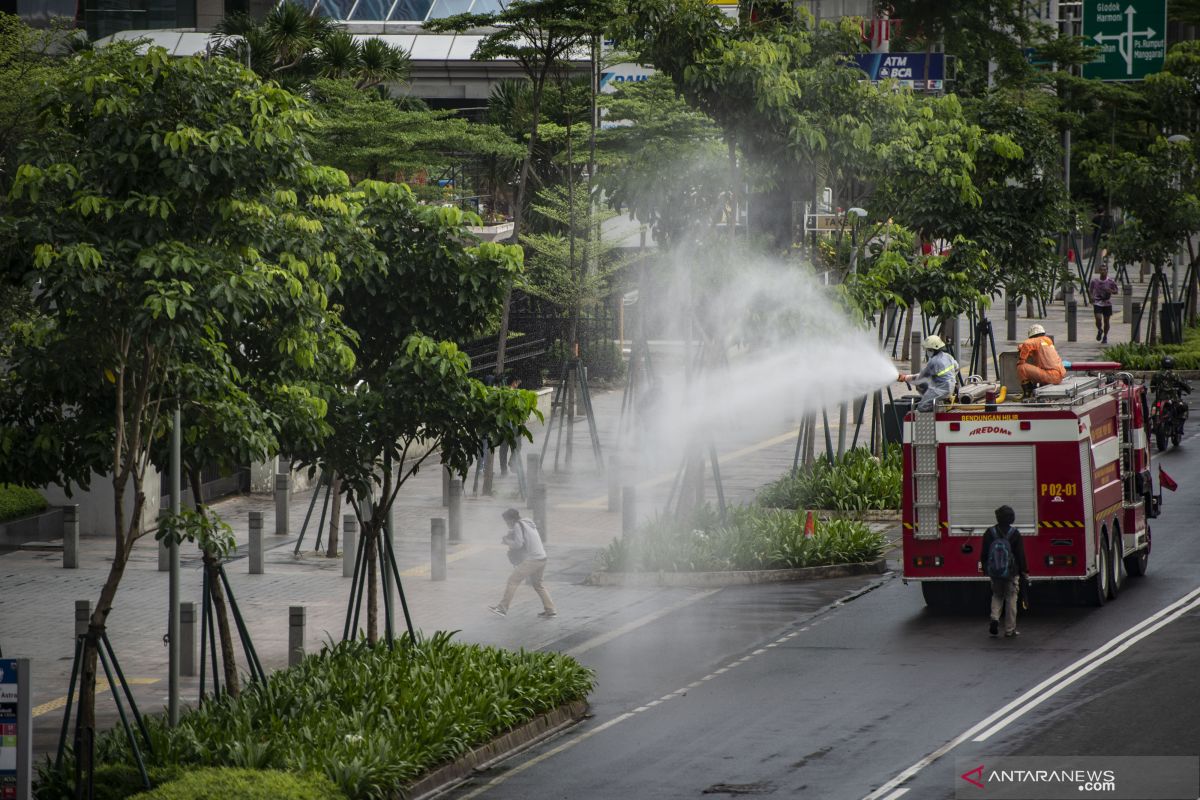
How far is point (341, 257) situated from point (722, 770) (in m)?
5.82

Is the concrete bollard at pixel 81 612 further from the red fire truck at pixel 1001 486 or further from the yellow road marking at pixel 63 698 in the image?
the red fire truck at pixel 1001 486

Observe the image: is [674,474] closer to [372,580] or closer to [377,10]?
[372,580]

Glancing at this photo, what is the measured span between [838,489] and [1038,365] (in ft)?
18.6

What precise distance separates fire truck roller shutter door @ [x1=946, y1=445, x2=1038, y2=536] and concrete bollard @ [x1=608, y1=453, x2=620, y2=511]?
399 inches

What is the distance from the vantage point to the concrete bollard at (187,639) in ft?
65.0

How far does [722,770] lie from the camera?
15.5 m

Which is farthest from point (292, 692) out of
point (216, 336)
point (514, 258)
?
point (514, 258)

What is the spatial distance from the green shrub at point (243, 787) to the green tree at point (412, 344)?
12.8ft

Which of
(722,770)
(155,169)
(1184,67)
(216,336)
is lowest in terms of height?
(722,770)

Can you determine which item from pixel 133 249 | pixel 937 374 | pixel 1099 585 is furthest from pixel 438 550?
pixel 133 249

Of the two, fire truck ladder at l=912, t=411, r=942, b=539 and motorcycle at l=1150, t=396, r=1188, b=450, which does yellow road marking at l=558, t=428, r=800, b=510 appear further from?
fire truck ladder at l=912, t=411, r=942, b=539

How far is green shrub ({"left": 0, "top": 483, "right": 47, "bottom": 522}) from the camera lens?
28.0 meters

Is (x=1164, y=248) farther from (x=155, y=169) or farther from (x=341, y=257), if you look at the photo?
(x=155, y=169)

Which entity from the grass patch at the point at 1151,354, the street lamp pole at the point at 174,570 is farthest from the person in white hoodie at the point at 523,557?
the grass patch at the point at 1151,354
